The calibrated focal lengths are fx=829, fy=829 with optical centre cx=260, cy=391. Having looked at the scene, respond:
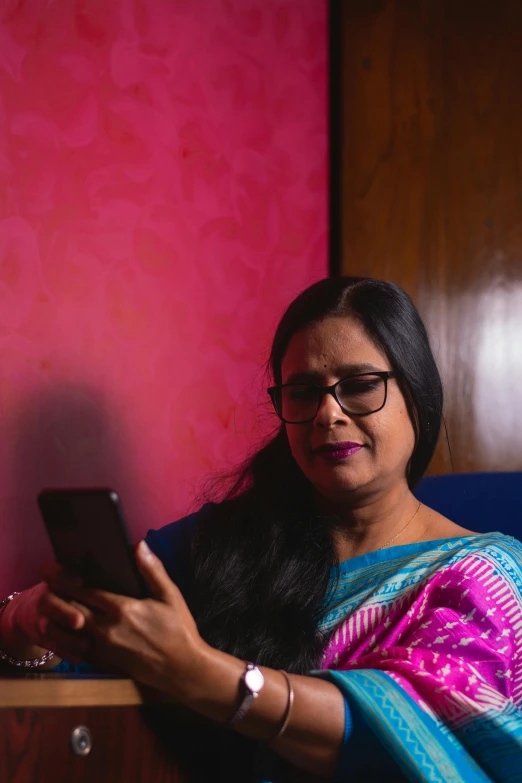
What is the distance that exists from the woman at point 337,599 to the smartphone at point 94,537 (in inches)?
0.7

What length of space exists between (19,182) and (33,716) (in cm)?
94

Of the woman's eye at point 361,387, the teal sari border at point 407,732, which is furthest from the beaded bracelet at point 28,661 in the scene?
the woman's eye at point 361,387

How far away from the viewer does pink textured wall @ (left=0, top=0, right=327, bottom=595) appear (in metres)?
1.44

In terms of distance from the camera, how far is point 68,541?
934 mm

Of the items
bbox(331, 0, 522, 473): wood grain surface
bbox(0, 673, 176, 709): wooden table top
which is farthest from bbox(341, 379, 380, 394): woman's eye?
bbox(331, 0, 522, 473): wood grain surface

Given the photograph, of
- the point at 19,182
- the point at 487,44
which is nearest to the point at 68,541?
the point at 19,182

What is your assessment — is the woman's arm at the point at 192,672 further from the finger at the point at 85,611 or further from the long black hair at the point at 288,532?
the long black hair at the point at 288,532

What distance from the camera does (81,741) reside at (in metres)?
0.84

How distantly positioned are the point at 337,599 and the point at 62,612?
0.48m

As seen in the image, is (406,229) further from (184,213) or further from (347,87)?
(184,213)

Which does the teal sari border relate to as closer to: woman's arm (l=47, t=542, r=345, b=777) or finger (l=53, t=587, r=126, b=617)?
woman's arm (l=47, t=542, r=345, b=777)

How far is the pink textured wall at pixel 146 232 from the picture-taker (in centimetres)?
144

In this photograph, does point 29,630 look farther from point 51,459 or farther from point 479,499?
point 479,499

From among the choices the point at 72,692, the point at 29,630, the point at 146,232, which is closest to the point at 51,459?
the point at 29,630
